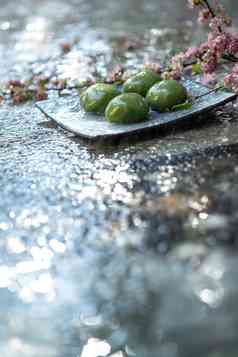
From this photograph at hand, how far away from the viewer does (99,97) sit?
2943 mm

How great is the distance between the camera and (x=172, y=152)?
2.55 m

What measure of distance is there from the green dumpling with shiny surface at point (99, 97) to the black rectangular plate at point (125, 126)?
4cm

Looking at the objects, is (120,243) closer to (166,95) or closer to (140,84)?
(166,95)

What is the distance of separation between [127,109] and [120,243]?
2.80 feet

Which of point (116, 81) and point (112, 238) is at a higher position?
point (116, 81)

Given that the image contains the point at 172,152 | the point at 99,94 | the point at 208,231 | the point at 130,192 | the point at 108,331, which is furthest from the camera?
the point at 99,94

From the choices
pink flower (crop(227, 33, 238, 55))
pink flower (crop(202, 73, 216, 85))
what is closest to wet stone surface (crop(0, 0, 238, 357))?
pink flower (crop(202, 73, 216, 85))

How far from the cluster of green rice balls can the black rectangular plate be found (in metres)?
0.04

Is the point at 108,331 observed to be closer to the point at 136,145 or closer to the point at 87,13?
the point at 136,145

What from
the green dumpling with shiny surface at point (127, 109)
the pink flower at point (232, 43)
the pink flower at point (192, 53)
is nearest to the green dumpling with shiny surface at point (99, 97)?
the green dumpling with shiny surface at point (127, 109)

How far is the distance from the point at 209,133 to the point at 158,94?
1.04 feet

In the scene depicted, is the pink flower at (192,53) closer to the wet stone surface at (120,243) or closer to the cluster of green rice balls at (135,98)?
the cluster of green rice balls at (135,98)

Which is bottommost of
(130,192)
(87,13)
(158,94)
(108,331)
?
(108,331)

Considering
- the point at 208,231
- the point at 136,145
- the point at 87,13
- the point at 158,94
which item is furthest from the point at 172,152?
the point at 87,13
